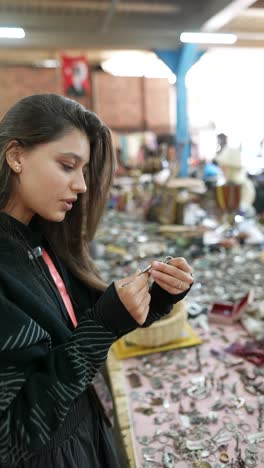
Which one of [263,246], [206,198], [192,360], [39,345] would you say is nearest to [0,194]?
[39,345]

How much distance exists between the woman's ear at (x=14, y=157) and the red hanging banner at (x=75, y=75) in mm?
5584

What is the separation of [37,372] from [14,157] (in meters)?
0.41

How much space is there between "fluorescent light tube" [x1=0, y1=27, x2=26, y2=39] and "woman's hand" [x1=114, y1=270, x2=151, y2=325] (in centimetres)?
361

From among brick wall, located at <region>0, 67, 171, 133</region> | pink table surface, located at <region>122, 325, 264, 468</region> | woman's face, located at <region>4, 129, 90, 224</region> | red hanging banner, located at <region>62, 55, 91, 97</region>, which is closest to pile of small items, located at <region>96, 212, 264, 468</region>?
pink table surface, located at <region>122, 325, 264, 468</region>

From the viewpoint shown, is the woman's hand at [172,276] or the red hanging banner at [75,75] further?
the red hanging banner at [75,75]

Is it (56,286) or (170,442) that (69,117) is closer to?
(56,286)

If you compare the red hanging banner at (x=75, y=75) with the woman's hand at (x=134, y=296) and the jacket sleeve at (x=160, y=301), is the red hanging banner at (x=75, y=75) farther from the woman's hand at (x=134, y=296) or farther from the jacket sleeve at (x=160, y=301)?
the woman's hand at (x=134, y=296)

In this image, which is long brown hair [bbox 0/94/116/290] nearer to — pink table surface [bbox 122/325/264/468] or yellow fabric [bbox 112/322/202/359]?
pink table surface [bbox 122/325/264/468]

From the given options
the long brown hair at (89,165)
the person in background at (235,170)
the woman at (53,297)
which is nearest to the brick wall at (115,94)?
the person in background at (235,170)

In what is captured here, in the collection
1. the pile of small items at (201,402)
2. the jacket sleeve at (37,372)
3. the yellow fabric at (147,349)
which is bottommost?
the pile of small items at (201,402)

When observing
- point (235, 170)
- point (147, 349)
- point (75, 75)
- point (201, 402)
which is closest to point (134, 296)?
point (201, 402)

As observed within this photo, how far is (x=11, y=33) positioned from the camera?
12.5 feet

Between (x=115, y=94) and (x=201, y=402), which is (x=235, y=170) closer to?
(x=201, y=402)

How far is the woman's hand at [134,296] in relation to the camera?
2.37ft
